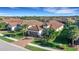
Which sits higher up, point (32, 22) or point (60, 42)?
point (32, 22)

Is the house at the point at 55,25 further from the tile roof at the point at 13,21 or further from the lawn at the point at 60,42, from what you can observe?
the tile roof at the point at 13,21

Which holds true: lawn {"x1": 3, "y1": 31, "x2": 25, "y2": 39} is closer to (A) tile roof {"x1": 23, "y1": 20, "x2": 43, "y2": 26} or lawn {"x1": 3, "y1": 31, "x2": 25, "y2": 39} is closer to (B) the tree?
(A) tile roof {"x1": 23, "y1": 20, "x2": 43, "y2": 26}

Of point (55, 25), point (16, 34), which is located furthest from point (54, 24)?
point (16, 34)

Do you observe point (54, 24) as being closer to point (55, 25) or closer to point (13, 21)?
point (55, 25)

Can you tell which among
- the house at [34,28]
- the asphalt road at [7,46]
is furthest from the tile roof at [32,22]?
the asphalt road at [7,46]
